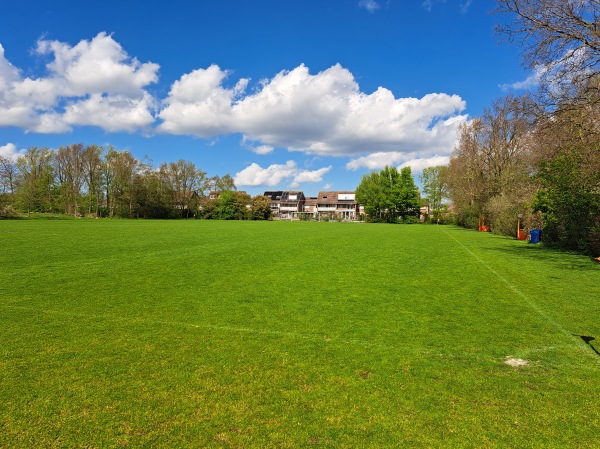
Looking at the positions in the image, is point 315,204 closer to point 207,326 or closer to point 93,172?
point 93,172

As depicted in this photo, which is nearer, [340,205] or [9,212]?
[9,212]

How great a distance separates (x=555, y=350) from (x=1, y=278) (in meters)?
11.8

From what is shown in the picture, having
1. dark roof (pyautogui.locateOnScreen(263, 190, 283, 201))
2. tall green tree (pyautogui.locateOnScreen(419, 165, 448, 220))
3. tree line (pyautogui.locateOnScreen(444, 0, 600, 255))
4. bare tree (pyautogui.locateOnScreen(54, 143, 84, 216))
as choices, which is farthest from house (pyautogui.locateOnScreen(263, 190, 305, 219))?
tree line (pyautogui.locateOnScreen(444, 0, 600, 255))

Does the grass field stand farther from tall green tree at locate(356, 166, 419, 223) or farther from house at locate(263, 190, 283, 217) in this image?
house at locate(263, 190, 283, 217)

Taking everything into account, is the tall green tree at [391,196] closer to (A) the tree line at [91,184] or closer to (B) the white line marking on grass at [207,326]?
(A) the tree line at [91,184]

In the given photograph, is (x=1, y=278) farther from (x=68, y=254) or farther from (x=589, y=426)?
(x=589, y=426)

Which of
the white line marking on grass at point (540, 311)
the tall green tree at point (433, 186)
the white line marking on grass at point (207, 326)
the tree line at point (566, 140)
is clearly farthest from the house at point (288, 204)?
the white line marking on grass at point (207, 326)

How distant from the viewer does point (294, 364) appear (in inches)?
173

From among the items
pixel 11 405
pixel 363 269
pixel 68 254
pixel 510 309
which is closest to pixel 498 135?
pixel 363 269

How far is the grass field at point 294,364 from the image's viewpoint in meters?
3.06

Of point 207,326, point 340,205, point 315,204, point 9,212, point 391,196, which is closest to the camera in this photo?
point 207,326

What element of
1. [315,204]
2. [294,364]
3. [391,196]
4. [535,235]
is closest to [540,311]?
[294,364]

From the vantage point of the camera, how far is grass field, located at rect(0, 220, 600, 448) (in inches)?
120

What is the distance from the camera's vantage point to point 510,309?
7176 mm
